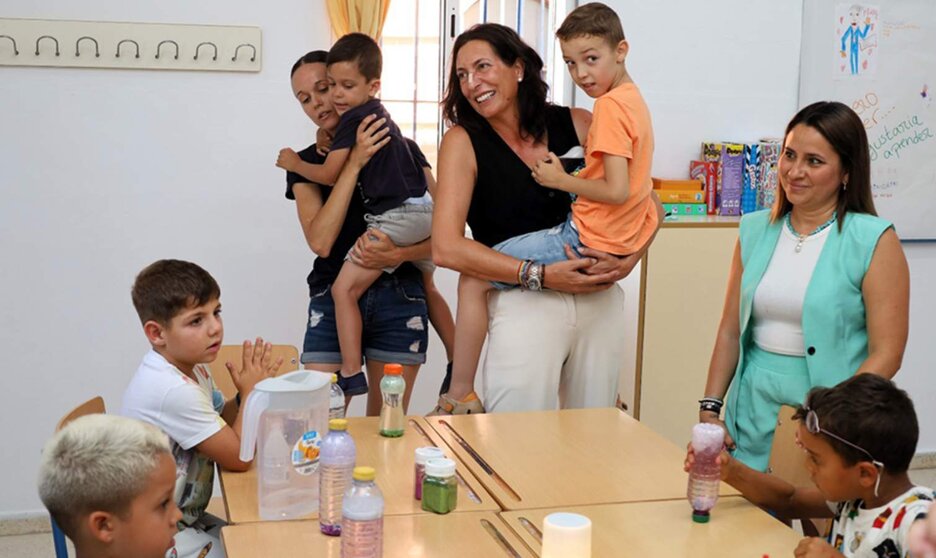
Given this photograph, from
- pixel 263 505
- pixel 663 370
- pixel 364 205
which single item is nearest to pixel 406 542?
pixel 263 505

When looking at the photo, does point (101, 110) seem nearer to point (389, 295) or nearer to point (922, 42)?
point (389, 295)

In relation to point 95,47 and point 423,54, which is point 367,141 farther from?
point 95,47

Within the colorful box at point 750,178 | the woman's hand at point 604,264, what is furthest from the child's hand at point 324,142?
the colorful box at point 750,178

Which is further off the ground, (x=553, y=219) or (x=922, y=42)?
(x=922, y=42)

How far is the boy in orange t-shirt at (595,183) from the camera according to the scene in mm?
3039

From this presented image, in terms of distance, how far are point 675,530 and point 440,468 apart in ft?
1.64

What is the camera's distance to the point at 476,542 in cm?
202

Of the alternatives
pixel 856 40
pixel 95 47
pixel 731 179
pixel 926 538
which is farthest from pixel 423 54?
pixel 926 538

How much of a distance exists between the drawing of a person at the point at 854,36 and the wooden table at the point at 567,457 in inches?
107

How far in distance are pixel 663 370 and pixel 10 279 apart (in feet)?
8.75

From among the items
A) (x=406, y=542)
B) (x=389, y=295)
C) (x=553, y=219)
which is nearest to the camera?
(x=406, y=542)

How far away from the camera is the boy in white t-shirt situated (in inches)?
96.9

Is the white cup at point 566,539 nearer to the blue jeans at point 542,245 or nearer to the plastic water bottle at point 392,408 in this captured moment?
the plastic water bottle at point 392,408

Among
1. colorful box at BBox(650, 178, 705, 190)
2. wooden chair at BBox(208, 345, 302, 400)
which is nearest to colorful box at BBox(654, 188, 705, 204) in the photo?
colorful box at BBox(650, 178, 705, 190)
